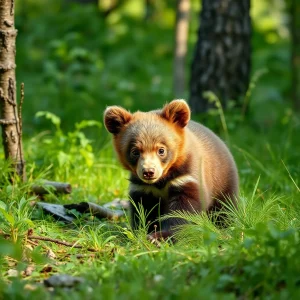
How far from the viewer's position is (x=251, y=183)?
6.78 m

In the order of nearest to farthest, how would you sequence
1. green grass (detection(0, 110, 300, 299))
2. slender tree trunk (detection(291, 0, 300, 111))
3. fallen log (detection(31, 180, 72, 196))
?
green grass (detection(0, 110, 300, 299)) → fallen log (detection(31, 180, 72, 196)) → slender tree trunk (detection(291, 0, 300, 111))

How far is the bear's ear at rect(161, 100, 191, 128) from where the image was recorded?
530 centimetres

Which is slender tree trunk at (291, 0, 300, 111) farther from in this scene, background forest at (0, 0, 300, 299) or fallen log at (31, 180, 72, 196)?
fallen log at (31, 180, 72, 196)

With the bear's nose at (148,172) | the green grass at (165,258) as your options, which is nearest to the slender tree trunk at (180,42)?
the green grass at (165,258)

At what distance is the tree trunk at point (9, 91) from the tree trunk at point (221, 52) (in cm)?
356

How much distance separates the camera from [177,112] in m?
5.34

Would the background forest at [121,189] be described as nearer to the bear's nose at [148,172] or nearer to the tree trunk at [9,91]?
the tree trunk at [9,91]

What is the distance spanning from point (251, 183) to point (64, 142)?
2.01m

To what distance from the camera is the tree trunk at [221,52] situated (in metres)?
8.84

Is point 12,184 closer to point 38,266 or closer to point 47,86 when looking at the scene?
point 38,266

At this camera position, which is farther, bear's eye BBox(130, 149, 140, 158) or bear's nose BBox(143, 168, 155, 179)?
bear's eye BBox(130, 149, 140, 158)

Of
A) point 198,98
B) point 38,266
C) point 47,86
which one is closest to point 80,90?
point 47,86

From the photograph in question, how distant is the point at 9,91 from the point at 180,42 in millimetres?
5688

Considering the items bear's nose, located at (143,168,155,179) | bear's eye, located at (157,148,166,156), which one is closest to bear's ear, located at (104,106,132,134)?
bear's eye, located at (157,148,166,156)
